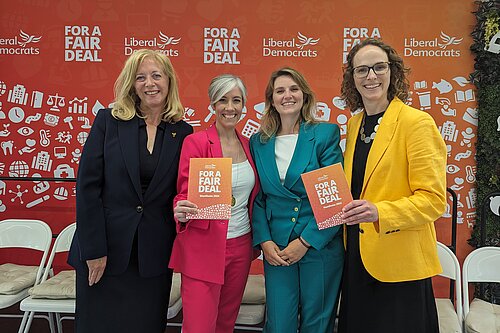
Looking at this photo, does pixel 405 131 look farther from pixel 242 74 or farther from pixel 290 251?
pixel 242 74

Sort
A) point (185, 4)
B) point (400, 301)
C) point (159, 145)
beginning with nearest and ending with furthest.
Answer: point (400, 301), point (159, 145), point (185, 4)

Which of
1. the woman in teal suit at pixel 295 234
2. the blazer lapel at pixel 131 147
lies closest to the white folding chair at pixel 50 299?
the blazer lapel at pixel 131 147

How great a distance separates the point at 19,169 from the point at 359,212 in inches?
153

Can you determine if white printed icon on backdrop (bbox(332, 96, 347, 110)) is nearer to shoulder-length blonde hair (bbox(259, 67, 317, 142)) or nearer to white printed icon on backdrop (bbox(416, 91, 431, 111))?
white printed icon on backdrop (bbox(416, 91, 431, 111))

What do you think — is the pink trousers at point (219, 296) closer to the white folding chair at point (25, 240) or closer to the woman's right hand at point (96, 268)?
the woman's right hand at point (96, 268)

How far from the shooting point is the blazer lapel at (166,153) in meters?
2.41

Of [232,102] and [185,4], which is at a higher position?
[185,4]

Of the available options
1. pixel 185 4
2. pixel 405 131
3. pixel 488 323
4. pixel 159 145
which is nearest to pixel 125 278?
pixel 159 145

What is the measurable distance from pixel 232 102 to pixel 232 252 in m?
0.86

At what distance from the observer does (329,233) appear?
2326 mm

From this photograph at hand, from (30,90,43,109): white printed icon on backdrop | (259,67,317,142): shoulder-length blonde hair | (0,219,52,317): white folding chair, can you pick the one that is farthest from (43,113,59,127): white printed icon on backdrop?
(259,67,317,142): shoulder-length blonde hair

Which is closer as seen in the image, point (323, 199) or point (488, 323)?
point (323, 199)

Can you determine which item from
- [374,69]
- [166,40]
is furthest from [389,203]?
[166,40]

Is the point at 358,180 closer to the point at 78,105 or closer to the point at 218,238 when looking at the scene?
the point at 218,238
